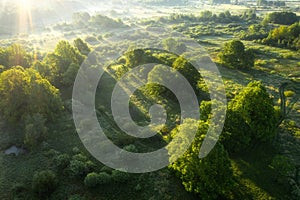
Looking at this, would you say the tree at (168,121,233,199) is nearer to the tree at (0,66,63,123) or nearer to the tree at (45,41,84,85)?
the tree at (0,66,63,123)

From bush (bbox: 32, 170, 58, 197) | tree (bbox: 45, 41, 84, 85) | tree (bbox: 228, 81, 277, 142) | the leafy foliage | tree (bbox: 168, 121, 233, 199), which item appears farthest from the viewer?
tree (bbox: 45, 41, 84, 85)

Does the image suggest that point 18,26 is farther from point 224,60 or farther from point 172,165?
point 172,165

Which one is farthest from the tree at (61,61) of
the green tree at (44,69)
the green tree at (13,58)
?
the green tree at (13,58)

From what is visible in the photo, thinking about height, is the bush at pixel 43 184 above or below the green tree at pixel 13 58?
below

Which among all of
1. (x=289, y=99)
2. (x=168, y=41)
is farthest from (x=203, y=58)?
(x=289, y=99)

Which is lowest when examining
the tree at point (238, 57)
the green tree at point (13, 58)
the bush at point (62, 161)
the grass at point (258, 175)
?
the grass at point (258, 175)

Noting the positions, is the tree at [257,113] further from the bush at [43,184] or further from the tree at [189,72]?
the bush at [43,184]

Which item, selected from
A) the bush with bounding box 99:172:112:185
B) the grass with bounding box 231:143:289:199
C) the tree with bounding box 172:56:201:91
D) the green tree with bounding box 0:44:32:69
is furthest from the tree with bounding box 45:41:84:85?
the grass with bounding box 231:143:289:199

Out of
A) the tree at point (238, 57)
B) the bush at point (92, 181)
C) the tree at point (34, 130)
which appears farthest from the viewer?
the tree at point (238, 57)
